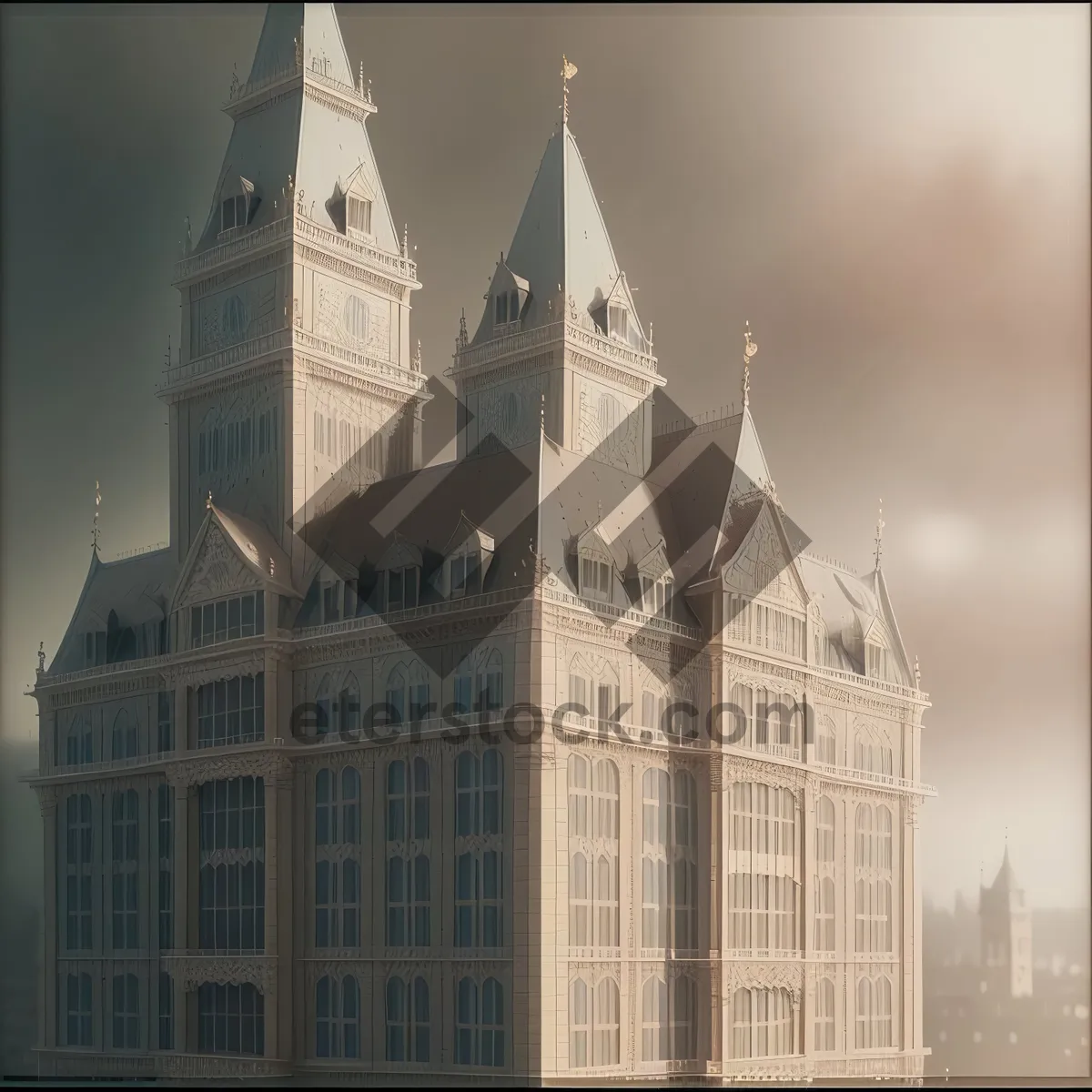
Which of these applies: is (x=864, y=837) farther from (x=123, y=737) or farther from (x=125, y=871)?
(x=123, y=737)

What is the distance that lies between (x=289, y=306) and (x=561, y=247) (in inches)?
224

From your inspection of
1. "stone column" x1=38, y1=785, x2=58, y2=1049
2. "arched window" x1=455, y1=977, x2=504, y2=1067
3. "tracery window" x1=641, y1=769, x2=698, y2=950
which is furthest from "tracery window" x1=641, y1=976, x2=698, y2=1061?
"stone column" x1=38, y1=785, x2=58, y2=1049

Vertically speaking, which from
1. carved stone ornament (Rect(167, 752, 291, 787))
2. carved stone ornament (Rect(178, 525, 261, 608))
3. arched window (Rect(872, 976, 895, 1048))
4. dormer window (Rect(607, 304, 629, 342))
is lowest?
arched window (Rect(872, 976, 895, 1048))

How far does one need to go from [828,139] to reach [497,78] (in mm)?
6149

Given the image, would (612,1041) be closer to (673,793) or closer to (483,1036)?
(483,1036)

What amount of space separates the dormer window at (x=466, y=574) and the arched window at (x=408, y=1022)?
275 inches

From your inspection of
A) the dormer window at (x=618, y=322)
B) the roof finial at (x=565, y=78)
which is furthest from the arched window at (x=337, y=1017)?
the roof finial at (x=565, y=78)

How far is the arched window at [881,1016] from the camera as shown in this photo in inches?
1524

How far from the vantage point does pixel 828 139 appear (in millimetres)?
33375

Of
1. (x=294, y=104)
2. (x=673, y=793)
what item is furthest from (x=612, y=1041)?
(x=294, y=104)

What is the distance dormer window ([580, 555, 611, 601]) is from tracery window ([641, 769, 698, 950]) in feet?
11.2

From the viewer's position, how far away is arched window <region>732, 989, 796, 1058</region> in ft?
116

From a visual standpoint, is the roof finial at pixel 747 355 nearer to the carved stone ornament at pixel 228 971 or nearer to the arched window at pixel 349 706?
the arched window at pixel 349 706

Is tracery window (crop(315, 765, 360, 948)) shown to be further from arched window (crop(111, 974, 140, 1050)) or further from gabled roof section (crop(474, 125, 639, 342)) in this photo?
gabled roof section (crop(474, 125, 639, 342))
